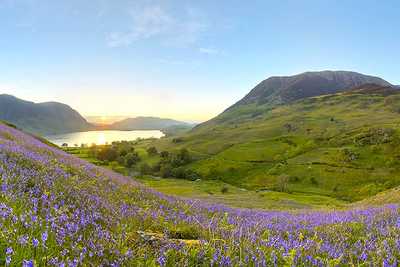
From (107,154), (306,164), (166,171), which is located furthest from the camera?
(107,154)

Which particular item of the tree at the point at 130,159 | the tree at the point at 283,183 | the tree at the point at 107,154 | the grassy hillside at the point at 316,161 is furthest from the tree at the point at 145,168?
the tree at the point at 283,183

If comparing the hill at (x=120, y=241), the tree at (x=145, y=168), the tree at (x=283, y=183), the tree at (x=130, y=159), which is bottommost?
the tree at (x=283, y=183)

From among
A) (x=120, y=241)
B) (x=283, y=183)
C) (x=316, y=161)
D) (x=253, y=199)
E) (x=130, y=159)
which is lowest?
(x=283, y=183)

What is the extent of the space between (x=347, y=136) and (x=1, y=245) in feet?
562

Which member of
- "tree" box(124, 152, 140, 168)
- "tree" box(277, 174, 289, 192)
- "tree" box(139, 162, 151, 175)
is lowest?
"tree" box(277, 174, 289, 192)

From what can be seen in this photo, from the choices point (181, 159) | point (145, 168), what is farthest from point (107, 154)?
point (181, 159)

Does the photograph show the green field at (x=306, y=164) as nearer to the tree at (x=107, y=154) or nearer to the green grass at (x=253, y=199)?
the tree at (x=107, y=154)

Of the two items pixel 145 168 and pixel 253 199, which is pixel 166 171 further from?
pixel 253 199

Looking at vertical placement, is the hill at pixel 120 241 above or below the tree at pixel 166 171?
above

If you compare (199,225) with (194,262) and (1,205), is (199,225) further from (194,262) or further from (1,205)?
(1,205)

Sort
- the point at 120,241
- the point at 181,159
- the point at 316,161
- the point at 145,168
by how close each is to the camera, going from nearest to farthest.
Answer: the point at 120,241, the point at 316,161, the point at 145,168, the point at 181,159

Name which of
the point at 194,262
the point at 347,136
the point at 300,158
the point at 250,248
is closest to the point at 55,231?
the point at 194,262

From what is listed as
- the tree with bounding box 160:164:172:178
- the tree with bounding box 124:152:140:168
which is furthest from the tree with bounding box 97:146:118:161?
the tree with bounding box 160:164:172:178

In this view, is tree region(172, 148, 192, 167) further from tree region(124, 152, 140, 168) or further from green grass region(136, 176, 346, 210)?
green grass region(136, 176, 346, 210)
